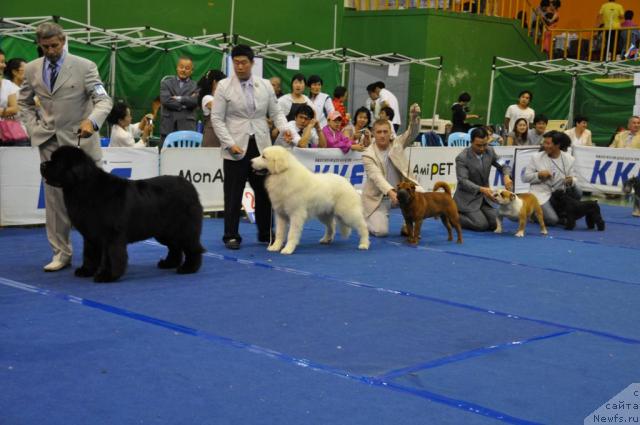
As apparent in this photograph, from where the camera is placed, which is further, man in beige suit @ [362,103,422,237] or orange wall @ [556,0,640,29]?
orange wall @ [556,0,640,29]

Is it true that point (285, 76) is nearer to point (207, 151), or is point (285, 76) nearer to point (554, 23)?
point (207, 151)

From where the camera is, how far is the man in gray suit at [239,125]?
753 centimetres

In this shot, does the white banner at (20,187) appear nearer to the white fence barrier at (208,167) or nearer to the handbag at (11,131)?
the white fence barrier at (208,167)

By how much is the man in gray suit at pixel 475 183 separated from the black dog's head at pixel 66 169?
5154 mm

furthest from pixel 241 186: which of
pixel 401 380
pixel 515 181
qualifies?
pixel 515 181

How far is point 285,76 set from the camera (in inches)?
631

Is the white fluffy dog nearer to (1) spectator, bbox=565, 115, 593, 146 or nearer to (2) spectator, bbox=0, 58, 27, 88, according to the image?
(2) spectator, bbox=0, 58, 27, 88

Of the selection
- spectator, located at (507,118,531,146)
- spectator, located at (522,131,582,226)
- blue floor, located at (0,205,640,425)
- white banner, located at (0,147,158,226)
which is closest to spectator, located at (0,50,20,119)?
white banner, located at (0,147,158,226)

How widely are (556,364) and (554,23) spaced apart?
67.6ft

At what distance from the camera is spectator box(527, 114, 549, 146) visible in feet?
43.1

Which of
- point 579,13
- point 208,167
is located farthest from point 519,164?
point 579,13

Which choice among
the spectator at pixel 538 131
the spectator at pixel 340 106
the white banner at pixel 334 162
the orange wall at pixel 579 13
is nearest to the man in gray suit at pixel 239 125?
the white banner at pixel 334 162

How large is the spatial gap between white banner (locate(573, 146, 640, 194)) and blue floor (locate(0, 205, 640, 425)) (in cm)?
590

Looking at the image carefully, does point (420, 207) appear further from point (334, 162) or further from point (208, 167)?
point (208, 167)
